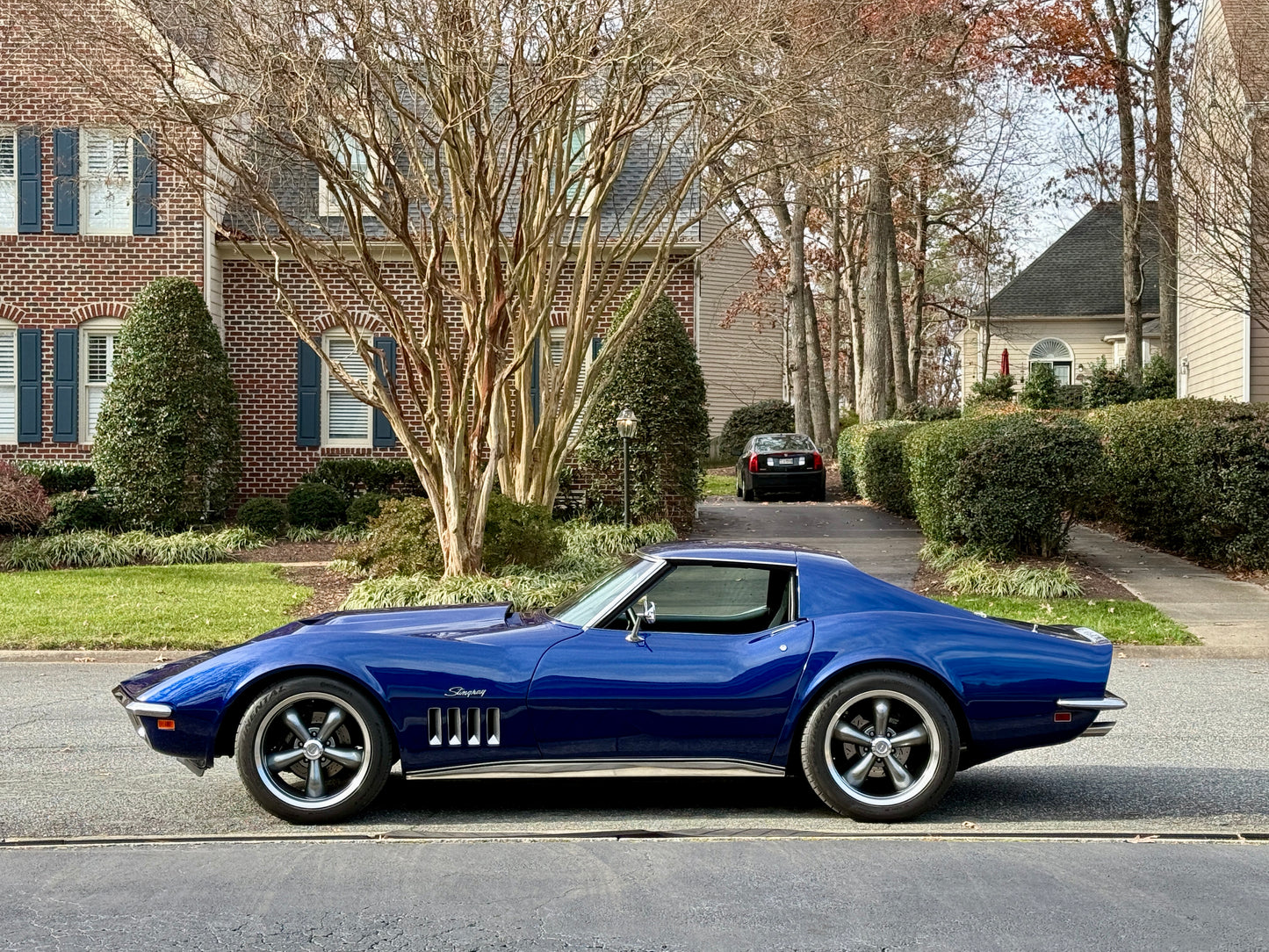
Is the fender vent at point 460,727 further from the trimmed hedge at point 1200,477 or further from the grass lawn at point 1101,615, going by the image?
the trimmed hedge at point 1200,477

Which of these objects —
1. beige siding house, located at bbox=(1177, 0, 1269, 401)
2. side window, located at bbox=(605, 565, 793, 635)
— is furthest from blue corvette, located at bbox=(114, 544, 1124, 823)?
beige siding house, located at bbox=(1177, 0, 1269, 401)

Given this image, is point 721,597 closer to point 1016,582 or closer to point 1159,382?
point 1016,582

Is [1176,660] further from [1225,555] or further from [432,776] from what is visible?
[432,776]

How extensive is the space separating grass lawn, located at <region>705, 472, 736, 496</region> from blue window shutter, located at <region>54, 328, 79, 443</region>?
14.5 meters

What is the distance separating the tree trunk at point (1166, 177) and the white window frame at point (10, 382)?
→ 17456 millimetres

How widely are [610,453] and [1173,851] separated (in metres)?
15.2

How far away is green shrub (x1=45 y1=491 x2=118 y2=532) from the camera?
19.1m

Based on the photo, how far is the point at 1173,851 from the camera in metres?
5.73

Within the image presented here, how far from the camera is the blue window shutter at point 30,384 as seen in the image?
21.5 metres

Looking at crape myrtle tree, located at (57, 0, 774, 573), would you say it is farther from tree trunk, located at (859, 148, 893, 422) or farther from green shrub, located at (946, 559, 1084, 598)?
tree trunk, located at (859, 148, 893, 422)

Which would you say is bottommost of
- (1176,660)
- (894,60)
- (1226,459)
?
(1176,660)

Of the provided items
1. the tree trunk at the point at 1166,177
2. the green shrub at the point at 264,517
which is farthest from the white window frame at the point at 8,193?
the tree trunk at the point at 1166,177

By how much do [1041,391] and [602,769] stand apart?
2525 centimetres

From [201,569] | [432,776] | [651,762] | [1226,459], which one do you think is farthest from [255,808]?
[1226,459]
